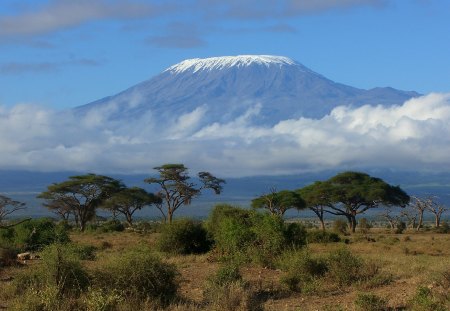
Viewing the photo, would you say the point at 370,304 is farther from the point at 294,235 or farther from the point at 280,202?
the point at 280,202

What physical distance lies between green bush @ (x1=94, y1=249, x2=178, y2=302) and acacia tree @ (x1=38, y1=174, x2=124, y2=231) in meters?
50.9

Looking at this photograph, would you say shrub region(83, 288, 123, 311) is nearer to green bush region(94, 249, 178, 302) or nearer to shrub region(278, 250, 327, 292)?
green bush region(94, 249, 178, 302)

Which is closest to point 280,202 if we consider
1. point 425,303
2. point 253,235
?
point 253,235

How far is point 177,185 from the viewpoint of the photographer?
232ft

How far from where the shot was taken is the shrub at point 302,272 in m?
18.3

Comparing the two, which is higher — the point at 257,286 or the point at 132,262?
the point at 132,262

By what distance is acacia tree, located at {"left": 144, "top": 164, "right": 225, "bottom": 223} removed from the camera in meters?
70.4

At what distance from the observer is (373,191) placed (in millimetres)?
64625

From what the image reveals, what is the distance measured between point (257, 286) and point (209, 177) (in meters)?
53.1

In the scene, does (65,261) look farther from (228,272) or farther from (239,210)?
(239,210)

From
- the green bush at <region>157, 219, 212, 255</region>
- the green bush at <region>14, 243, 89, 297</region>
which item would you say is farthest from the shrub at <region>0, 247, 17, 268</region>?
the green bush at <region>14, 243, 89, 297</region>

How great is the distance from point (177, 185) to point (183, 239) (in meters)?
39.9

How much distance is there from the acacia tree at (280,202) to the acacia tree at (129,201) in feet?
37.9

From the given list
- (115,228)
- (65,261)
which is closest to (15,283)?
(65,261)
